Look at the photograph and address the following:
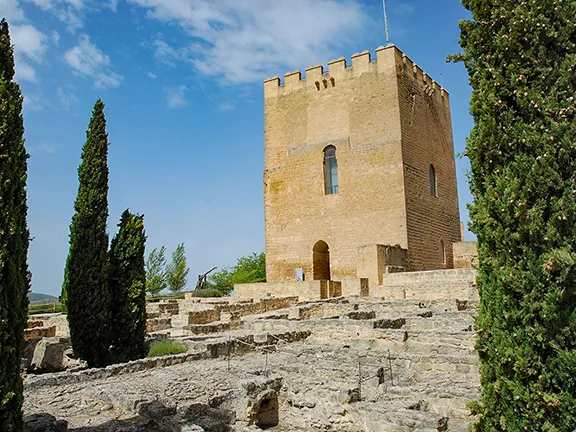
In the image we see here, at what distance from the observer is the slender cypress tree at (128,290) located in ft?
33.6

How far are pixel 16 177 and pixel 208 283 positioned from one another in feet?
119

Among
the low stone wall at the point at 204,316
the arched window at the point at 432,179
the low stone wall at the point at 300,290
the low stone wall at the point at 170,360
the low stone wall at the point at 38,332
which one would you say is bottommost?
the low stone wall at the point at 170,360

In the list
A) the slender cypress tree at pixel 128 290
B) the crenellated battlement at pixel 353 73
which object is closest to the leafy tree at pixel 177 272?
the crenellated battlement at pixel 353 73

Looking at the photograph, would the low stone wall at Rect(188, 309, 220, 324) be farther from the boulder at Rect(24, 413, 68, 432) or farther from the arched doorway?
the arched doorway

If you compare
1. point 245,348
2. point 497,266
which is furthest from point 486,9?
point 245,348

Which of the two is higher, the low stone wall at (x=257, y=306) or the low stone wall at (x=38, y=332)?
the low stone wall at (x=257, y=306)

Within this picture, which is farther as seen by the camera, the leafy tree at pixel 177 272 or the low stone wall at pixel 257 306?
the leafy tree at pixel 177 272

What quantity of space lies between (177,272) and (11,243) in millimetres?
31224

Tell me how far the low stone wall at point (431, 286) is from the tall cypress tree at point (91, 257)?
35.5 feet

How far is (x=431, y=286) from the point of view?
1712 centimetres

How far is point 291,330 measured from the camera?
11625mm

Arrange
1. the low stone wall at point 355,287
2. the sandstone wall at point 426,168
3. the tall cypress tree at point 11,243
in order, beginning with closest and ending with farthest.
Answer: the tall cypress tree at point 11,243
the low stone wall at point 355,287
the sandstone wall at point 426,168

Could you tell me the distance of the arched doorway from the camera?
24389mm

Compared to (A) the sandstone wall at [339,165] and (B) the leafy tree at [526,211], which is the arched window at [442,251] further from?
(B) the leafy tree at [526,211]
